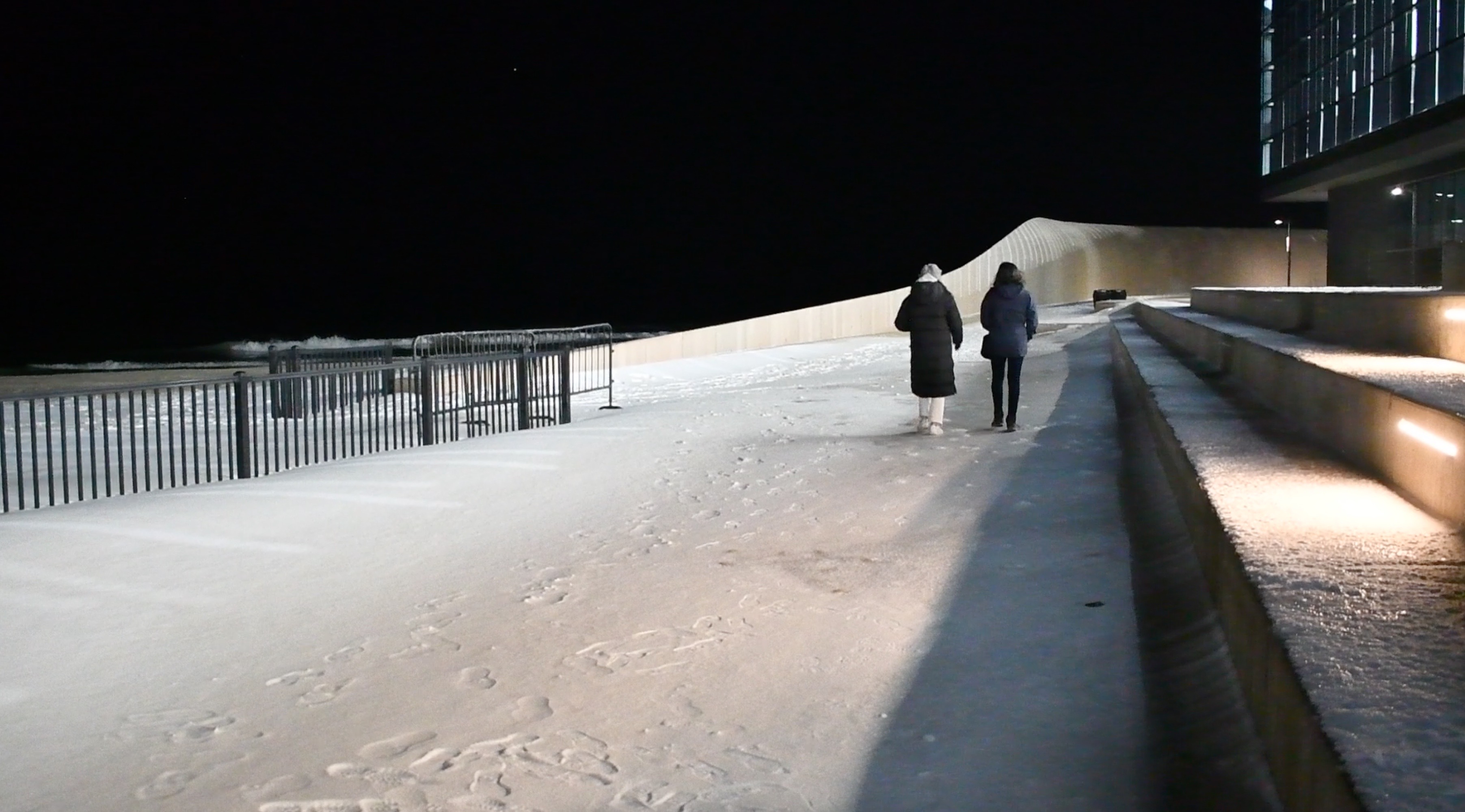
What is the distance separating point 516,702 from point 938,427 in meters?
7.98

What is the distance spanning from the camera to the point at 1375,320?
10359mm

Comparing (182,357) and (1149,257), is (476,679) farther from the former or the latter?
(1149,257)

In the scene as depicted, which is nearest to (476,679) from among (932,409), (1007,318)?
(932,409)

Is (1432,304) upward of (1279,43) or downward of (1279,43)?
downward

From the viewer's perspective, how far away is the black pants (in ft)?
39.6

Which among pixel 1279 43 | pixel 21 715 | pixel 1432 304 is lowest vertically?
pixel 21 715

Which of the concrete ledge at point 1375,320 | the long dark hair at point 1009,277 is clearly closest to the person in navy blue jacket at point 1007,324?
the long dark hair at point 1009,277

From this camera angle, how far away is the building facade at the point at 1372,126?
97.2ft

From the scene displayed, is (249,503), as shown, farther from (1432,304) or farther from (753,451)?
(1432,304)

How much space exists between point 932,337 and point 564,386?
507 cm

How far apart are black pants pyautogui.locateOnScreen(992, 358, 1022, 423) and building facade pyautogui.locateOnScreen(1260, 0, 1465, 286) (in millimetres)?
16767

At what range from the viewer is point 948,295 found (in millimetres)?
11992

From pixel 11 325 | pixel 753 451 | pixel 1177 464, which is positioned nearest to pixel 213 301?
pixel 11 325

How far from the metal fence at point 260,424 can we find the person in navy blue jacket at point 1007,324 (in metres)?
5.39
